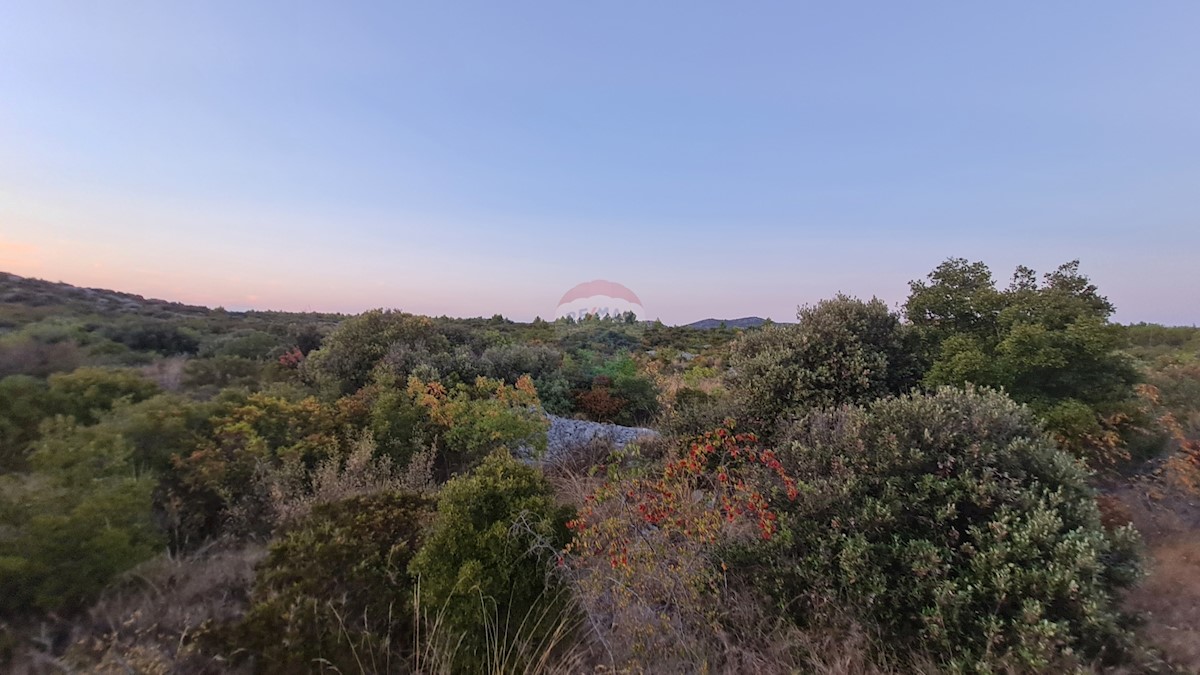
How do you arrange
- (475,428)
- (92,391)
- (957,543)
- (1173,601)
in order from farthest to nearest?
(475,428), (92,391), (1173,601), (957,543)

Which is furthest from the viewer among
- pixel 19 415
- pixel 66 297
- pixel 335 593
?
pixel 66 297

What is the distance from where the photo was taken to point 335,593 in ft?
9.89

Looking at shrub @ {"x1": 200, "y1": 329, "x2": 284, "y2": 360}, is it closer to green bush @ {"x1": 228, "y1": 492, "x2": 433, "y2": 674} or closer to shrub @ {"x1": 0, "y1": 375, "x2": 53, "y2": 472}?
shrub @ {"x1": 0, "y1": 375, "x2": 53, "y2": 472}

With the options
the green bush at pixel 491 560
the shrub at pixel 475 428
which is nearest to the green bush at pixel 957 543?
the green bush at pixel 491 560

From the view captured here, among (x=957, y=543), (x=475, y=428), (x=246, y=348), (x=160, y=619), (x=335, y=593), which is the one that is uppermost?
(x=246, y=348)

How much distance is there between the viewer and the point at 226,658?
2.64 metres

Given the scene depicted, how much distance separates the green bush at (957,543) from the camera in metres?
2.69

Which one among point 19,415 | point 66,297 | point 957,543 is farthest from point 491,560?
point 66,297

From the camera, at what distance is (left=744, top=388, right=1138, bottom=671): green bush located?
8.83ft

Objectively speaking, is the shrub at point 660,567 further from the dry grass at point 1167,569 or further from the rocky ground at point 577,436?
the rocky ground at point 577,436

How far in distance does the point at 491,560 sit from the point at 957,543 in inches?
110

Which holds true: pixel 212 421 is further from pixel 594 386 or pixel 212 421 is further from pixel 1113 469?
pixel 1113 469

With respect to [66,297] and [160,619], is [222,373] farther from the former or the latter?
[66,297]

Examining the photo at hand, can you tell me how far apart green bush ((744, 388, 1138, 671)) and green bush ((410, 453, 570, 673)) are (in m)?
1.36
